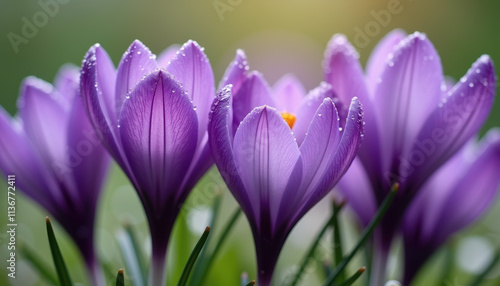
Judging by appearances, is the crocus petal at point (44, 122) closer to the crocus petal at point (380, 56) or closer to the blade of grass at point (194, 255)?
the blade of grass at point (194, 255)

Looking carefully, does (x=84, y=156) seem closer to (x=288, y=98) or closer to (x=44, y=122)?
(x=44, y=122)

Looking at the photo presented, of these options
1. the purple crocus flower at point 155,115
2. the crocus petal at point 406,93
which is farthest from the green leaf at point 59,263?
the crocus petal at point 406,93

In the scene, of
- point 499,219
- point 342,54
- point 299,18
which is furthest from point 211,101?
point 299,18

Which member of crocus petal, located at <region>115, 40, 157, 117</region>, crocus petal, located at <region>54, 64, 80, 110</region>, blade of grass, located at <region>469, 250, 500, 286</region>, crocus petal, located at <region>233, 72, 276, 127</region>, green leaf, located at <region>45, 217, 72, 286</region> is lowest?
blade of grass, located at <region>469, 250, 500, 286</region>

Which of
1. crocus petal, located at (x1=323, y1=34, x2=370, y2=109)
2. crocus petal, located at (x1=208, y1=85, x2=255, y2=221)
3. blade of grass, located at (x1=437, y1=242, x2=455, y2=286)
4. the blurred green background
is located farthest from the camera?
the blurred green background

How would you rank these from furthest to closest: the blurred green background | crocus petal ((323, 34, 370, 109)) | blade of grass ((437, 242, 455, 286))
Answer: the blurred green background
blade of grass ((437, 242, 455, 286))
crocus petal ((323, 34, 370, 109))

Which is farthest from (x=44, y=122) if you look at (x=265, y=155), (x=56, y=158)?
(x=265, y=155)

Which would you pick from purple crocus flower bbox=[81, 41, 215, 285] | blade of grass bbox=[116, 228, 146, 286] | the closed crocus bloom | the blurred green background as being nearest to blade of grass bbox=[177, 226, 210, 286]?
purple crocus flower bbox=[81, 41, 215, 285]

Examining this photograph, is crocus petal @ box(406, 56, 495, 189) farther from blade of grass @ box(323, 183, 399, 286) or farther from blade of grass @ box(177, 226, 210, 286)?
blade of grass @ box(177, 226, 210, 286)
